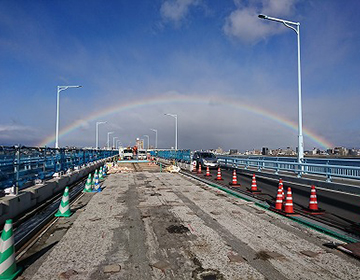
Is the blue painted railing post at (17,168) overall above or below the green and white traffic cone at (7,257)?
above

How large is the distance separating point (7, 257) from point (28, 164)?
7.28 m

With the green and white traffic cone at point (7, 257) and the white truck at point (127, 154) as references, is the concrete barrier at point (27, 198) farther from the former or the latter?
the white truck at point (127, 154)

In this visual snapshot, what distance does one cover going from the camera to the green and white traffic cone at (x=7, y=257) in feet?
13.3

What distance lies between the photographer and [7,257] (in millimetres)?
4160

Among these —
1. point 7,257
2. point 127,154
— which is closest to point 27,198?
point 7,257

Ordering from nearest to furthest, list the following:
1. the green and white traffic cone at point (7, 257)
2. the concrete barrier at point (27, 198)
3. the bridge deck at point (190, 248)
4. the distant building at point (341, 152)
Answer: the green and white traffic cone at point (7, 257) < the bridge deck at point (190, 248) < the concrete barrier at point (27, 198) < the distant building at point (341, 152)

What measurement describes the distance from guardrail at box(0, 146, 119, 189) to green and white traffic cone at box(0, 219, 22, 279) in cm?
484

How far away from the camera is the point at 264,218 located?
26.5ft

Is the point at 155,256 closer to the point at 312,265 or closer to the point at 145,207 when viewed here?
the point at 312,265

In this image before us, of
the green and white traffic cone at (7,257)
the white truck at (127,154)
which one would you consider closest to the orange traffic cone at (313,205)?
the green and white traffic cone at (7,257)

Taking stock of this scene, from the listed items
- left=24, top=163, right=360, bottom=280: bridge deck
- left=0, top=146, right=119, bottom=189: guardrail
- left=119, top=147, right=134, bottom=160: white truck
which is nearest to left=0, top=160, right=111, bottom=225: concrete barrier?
left=0, top=146, right=119, bottom=189: guardrail

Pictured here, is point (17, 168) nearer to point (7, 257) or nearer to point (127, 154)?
point (7, 257)

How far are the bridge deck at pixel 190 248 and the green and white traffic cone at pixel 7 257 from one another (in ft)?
0.82

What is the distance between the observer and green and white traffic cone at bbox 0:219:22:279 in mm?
4059
